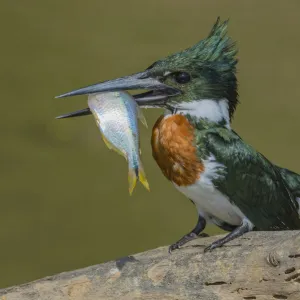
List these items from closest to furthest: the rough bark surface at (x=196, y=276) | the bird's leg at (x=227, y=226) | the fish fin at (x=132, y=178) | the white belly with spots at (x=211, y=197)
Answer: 1. the rough bark surface at (x=196, y=276)
2. the fish fin at (x=132, y=178)
3. the white belly with spots at (x=211, y=197)
4. the bird's leg at (x=227, y=226)

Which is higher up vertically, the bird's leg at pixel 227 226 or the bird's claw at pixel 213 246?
the bird's leg at pixel 227 226

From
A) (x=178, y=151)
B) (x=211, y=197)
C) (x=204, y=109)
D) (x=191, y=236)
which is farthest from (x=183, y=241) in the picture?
(x=204, y=109)

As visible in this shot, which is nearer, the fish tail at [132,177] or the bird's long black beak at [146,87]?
the fish tail at [132,177]

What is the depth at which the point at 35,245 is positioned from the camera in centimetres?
402

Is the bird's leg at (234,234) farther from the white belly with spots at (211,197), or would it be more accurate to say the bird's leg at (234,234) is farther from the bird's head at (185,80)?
the bird's head at (185,80)

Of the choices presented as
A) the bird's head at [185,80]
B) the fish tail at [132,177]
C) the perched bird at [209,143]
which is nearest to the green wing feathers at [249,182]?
the perched bird at [209,143]

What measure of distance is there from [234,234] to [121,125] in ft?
1.35

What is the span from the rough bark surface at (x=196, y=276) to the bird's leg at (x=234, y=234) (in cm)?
2

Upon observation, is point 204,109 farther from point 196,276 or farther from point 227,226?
point 196,276

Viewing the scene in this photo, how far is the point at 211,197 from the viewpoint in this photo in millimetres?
2465

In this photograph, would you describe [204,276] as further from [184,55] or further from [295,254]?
[184,55]

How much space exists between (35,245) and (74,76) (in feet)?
2.51

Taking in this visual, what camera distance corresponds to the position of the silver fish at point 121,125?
2.30 meters

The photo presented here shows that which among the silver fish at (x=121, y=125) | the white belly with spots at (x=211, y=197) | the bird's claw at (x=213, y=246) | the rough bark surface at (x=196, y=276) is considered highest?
the silver fish at (x=121, y=125)
